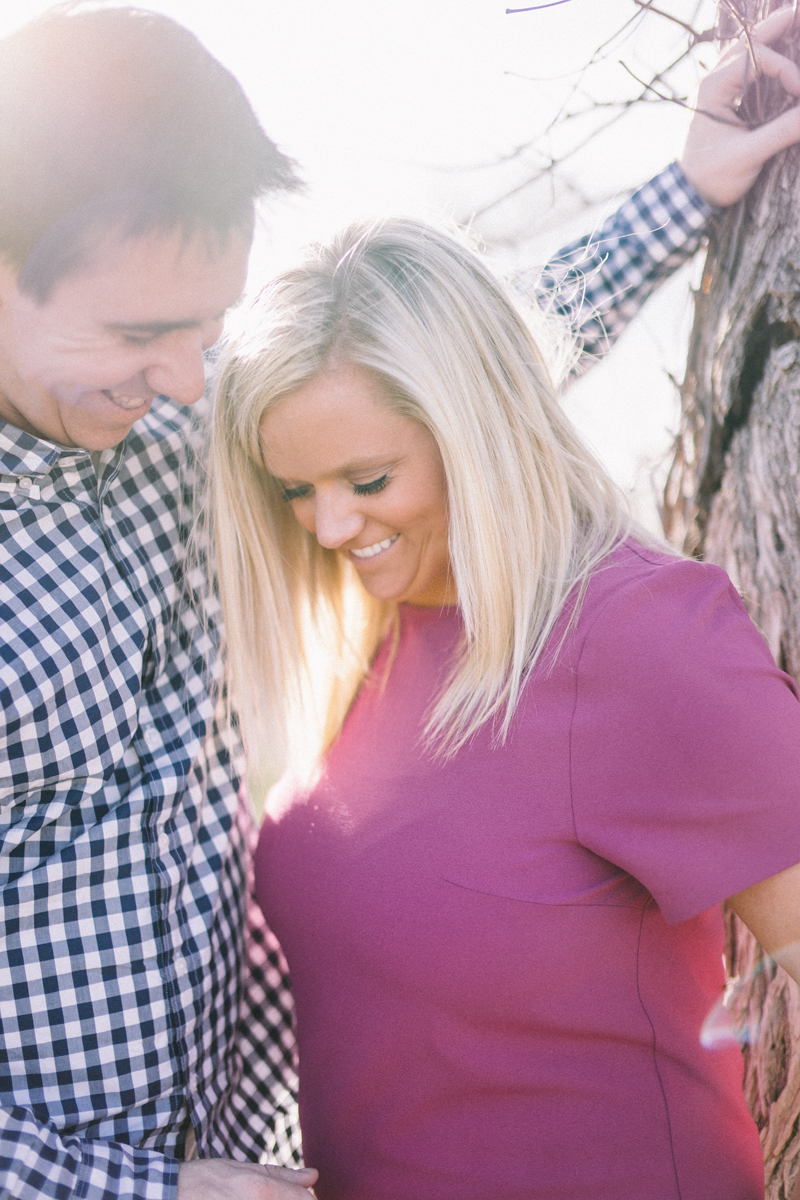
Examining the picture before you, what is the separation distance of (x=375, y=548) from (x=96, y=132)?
0.77 meters

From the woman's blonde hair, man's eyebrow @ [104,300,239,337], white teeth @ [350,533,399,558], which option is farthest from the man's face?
white teeth @ [350,533,399,558]

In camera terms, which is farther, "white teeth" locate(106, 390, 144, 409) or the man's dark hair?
"white teeth" locate(106, 390, 144, 409)

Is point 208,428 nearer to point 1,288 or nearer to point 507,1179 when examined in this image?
point 1,288

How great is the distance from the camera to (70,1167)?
1372 millimetres

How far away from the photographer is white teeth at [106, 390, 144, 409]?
4.65 ft

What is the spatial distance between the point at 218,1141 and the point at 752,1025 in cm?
100

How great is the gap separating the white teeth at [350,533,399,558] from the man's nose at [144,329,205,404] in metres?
0.40

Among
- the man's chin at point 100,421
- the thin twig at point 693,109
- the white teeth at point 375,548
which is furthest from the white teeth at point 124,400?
the thin twig at point 693,109

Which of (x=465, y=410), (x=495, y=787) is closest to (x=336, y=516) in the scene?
(x=465, y=410)

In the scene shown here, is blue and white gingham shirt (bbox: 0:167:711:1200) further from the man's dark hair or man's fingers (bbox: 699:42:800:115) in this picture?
the man's dark hair

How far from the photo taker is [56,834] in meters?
1.50

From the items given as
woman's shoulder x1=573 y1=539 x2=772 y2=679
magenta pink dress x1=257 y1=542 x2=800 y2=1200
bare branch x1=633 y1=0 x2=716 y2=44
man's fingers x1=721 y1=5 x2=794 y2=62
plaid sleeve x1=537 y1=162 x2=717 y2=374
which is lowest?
magenta pink dress x1=257 y1=542 x2=800 y2=1200

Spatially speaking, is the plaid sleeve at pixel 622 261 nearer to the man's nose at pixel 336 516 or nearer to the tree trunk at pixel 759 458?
the tree trunk at pixel 759 458

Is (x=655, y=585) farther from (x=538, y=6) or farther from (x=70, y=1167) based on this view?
(x=70, y=1167)
